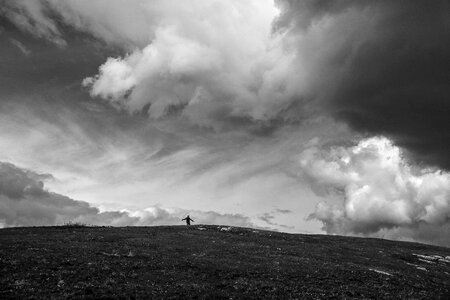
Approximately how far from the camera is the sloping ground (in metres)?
23.3

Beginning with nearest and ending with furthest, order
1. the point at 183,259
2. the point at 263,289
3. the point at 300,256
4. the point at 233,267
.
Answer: the point at 263,289 → the point at 233,267 → the point at 183,259 → the point at 300,256

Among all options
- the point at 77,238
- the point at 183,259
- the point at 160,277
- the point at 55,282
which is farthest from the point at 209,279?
the point at 77,238

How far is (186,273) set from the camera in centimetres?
2897

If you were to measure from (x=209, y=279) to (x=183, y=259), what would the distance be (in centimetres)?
699

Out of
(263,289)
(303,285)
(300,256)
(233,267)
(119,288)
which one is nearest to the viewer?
(119,288)

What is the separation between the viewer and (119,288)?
23.0m

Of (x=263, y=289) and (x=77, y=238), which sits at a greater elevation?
(x=77, y=238)

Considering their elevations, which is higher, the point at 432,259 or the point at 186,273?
the point at 432,259

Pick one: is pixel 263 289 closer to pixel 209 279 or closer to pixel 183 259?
pixel 209 279

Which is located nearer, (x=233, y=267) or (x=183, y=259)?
(x=233, y=267)

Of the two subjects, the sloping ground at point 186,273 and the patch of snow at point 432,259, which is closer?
the sloping ground at point 186,273

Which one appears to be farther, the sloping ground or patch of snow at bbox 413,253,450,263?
patch of snow at bbox 413,253,450,263

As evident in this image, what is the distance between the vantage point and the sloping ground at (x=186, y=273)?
76.6 feet

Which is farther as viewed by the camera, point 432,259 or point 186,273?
point 432,259
